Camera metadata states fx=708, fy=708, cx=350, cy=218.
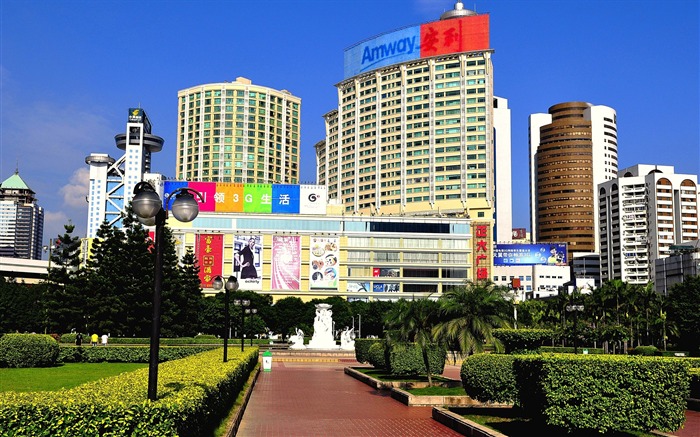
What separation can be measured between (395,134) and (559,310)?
239ft

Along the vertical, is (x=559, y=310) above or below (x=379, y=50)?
below

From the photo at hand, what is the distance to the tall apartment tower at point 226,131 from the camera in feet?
571

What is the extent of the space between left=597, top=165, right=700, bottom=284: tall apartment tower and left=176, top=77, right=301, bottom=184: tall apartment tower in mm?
86670

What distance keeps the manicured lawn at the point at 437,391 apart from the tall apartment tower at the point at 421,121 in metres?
104

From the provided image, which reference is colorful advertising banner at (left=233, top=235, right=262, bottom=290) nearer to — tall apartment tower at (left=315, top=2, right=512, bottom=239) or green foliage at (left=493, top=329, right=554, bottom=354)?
tall apartment tower at (left=315, top=2, right=512, bottom=239)

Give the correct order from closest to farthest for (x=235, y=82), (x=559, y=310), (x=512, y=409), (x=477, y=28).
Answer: (x=512, y=409) → (x=559, y=310) → (x=477, y=28) → (x=235, y=82)

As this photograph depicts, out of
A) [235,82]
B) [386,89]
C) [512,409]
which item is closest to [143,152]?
[235,82]

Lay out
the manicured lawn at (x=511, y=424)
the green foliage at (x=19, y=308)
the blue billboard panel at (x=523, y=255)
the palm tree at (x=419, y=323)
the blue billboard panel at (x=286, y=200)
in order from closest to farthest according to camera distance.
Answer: the manicured lawn at (x=511, y=424) < the palm tree at (x=419, y=323) < the green foliage at (x=19, y=308) < the blue billboard panel at (x=286, y=200) < the blue billboard panel at (x=523, y=255)

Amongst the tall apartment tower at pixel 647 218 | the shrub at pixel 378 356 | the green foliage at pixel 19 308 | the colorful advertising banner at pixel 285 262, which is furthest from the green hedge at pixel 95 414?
the tall apartment tower at pixel 647 218

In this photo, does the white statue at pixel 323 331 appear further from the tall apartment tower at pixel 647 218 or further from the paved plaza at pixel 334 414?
the tall apartment tower at pixel 647 218

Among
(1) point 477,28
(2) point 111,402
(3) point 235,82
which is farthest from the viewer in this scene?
(3) point 235,82

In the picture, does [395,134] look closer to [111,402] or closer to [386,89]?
[386,89]

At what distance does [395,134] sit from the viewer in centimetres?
15150

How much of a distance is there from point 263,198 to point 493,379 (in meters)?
92.6
